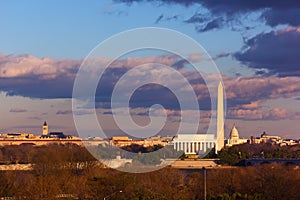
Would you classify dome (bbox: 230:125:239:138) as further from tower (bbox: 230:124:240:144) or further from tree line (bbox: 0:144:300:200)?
tree line (bbox: 0:144:300:200)

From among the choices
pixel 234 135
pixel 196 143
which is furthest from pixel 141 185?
pixel 234 135

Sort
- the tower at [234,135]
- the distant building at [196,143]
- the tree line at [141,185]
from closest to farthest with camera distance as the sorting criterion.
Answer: the tree line at [141,185] < the distant building at [196,143] < the tower at [234,135]

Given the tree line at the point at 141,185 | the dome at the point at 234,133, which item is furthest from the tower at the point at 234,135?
the tree line at the point at 141,185

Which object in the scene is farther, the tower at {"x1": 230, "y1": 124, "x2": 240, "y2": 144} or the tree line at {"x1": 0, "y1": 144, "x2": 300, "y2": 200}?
the tower at {"x1": 230, "y1": 124, "x2": 240, "y2": 144}

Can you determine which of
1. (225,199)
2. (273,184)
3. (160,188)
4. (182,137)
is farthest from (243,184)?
(182,137)

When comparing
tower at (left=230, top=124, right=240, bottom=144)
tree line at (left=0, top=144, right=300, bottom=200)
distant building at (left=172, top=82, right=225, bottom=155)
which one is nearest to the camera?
tree line at (left=0, top=144, right=300, bottom=200)

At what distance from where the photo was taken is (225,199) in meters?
40.4

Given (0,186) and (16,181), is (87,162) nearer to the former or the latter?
(16,181)

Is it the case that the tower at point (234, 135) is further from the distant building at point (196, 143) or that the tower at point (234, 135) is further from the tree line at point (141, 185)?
the tree line at point (141, 185)

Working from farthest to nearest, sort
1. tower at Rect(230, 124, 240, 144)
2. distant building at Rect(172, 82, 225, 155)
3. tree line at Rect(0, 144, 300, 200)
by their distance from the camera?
tower at Rect(230, 124, 240, 144)
distant building at Rect(172, 82, 225, 155)
tree line at Rect(0, 144, 300, 200)

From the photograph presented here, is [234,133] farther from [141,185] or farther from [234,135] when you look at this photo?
[141,185]

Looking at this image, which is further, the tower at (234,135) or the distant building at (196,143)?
the tower at (234,135)

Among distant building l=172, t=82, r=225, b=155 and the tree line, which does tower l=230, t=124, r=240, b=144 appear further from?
the tree line

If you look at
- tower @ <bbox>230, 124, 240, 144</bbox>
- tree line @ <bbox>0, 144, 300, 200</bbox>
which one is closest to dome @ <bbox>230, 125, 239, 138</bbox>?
tower @ <bbox>230, 124, 240, 144</bbox>
